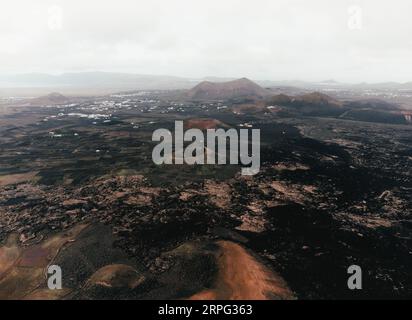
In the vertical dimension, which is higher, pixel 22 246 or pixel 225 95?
pixel 225 95

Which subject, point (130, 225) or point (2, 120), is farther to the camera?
point (2, 120)

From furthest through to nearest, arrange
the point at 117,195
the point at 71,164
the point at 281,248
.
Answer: the point at 71,164 < the point at 117,195 < the point at 281,248

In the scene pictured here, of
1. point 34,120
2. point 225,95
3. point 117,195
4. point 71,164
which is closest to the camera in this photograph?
point 117,195
